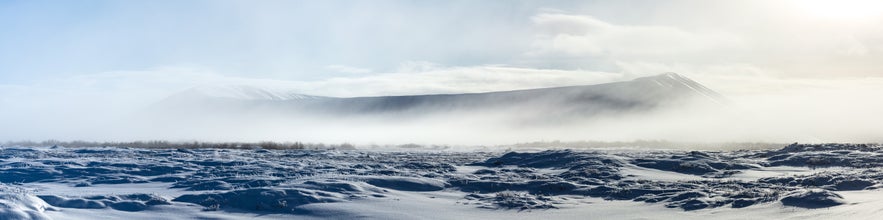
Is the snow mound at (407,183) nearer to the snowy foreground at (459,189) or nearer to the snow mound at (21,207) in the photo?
the snowy foreground at (459,189)

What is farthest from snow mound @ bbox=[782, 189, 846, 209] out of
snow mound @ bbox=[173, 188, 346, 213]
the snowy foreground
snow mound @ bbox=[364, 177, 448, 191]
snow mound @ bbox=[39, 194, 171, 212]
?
snow mound @ bbox=[39, 194, 171, 212]

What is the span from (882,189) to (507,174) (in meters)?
8.46

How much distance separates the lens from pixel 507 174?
18969 millimetres

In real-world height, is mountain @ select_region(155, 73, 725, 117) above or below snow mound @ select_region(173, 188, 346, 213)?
above

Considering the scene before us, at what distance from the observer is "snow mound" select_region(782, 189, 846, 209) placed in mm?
11430

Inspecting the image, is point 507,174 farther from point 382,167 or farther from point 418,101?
point 418,101

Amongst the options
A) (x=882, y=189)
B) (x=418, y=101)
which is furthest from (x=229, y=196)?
(x=418, y=101)

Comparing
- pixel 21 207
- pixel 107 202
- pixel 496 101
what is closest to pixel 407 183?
pixel 107 202

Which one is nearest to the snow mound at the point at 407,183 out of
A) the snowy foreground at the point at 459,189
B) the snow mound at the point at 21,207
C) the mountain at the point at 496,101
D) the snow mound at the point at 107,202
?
the snowy foreground at the point at 459,189

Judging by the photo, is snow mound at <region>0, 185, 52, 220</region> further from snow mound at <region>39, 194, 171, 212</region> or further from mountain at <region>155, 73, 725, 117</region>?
mountain at <region>155, 73, 725, 117</region>

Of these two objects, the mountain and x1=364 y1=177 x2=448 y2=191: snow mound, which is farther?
the mountain

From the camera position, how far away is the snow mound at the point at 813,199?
11430 millimetres

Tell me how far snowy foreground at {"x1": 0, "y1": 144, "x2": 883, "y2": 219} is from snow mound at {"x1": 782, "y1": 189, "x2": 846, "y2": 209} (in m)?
0.02

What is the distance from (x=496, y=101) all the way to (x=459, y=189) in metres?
80.9
